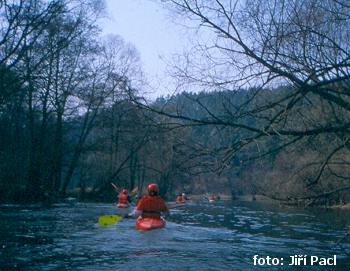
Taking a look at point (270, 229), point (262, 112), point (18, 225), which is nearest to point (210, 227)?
point (270, 229)

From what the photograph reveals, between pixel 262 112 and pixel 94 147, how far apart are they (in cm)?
2607

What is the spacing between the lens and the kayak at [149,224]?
1265 centimetres

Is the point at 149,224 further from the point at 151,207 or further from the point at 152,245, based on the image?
the point at 152,245

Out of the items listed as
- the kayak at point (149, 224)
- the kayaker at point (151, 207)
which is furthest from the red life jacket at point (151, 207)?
the kayak at point (149, 224)

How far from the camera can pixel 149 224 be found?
12.7 meters

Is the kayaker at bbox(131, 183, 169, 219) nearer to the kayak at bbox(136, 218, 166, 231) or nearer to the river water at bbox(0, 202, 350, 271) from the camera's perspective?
the kayak at bbox(136, 218, 166, 231)

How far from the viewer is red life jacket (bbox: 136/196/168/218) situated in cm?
1350

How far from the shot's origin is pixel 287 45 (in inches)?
235

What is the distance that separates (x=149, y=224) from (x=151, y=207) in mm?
867

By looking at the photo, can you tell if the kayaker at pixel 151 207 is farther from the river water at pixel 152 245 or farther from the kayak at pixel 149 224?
the river water at pixel 152 245

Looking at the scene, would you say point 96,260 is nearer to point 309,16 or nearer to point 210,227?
point 309,16

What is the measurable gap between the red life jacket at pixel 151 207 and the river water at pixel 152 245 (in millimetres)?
616

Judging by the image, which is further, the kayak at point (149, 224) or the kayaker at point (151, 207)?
the kayaker at point (151, 207)

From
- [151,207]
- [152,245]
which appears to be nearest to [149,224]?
[151,207]
